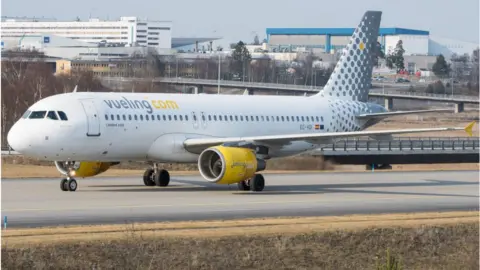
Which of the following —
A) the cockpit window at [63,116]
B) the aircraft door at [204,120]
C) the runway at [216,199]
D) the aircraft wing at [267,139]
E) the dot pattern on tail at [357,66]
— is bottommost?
the runway at [216,199]

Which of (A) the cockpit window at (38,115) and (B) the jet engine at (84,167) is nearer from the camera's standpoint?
(A) the cockpit window at (38,115)

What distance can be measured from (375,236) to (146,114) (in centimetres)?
1467

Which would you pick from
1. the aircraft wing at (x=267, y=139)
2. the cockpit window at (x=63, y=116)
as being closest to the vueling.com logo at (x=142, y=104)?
the aircraft wing at (x=267, y=139)

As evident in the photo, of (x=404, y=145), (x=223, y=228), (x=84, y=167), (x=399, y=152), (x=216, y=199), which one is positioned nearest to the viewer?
(x=223, y=228)

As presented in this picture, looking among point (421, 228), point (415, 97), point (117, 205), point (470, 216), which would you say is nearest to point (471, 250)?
point (421, 228)

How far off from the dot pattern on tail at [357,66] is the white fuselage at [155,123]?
5.50ft

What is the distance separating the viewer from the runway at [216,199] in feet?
107

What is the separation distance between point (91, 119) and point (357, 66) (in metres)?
15.9

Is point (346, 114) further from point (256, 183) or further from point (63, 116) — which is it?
point (63, 116)

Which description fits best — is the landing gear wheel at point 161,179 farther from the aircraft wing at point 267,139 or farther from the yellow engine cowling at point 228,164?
the yellow engine cowling at point 228,164

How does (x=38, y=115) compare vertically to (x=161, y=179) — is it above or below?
above

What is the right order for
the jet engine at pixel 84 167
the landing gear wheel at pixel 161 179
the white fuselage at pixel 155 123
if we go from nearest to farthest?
the white fuselage at pixel 155 123 → the jet engine at pixel 84 167 → the landing gear wheel at pixel 161 179

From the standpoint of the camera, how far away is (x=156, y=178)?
1734 inches

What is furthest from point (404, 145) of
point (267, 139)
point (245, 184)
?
point (245, 184)
